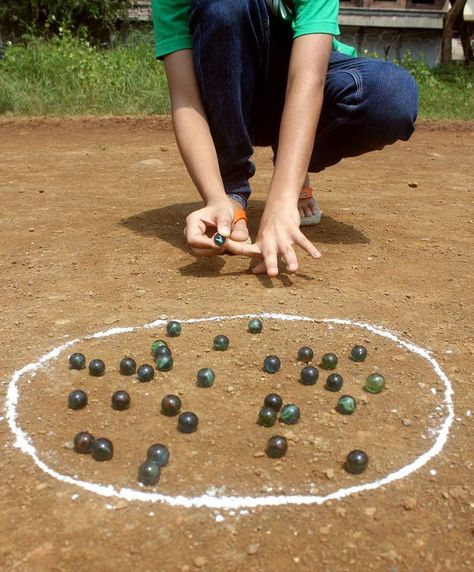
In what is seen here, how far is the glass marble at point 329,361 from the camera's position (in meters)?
2.09

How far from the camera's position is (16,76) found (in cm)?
819

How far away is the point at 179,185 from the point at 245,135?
1423mm

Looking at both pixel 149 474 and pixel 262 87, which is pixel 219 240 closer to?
pixel 262 87

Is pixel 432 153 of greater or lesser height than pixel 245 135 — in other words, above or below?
below

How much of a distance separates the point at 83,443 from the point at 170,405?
26 cm

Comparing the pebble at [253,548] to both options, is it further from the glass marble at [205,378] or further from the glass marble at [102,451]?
the glass marble at [205,378]

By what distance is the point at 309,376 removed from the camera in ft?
6.61

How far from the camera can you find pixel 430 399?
1.95 m

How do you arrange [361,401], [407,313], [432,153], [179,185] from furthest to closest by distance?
[432,153], [179,185], [407,313], [361,401]

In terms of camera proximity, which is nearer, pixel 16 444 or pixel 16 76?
pixel 16 444

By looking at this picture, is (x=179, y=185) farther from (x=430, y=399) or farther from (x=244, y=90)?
(x=430, y=399)

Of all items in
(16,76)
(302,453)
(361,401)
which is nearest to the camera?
(302,453)

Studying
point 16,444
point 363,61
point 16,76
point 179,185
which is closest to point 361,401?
point 16,444

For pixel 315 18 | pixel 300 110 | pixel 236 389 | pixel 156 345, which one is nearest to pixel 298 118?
pixel 300 110
